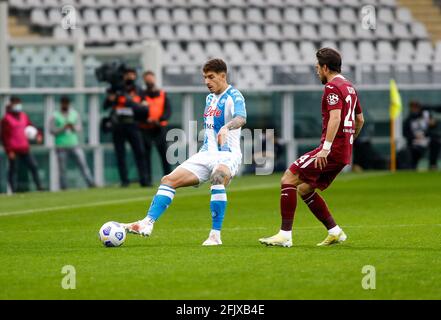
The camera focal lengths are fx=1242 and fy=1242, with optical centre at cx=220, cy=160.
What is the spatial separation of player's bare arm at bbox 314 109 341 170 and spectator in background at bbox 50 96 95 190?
14.3 metres

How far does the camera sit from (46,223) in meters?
14.7

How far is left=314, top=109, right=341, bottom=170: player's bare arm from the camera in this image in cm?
1060

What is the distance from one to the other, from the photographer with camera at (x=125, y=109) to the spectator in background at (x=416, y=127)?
8.13m

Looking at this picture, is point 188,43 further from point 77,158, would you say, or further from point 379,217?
point 379,217

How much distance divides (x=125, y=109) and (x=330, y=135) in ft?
41.0

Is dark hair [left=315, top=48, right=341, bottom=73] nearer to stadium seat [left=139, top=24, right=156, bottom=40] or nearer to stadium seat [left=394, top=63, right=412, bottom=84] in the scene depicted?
stadium seat [left=394, top=63, right=412, bottom=84]

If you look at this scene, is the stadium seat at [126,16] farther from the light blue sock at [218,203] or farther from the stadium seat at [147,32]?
the light blue sock at [218,203]

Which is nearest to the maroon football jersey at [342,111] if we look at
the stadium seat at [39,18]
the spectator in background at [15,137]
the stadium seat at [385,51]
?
the spectator in background at [15,137]

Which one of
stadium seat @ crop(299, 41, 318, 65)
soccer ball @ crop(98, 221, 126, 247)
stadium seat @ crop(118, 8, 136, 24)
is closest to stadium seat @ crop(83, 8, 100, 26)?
stadium seat @ crop(118, 8, 136, 24)

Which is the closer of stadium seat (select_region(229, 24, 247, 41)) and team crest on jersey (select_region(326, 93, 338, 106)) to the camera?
team crest on jersey (select_region(326, 93, 338, 106))

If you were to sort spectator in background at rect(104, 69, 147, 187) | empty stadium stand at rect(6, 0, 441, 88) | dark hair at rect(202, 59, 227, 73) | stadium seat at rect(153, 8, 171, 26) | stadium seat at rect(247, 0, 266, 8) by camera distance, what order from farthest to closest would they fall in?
stadium seat at rect(247, 0, 266, 8) → stadium seat at rect(153, 8, 171, 26) → empty stadium stand at rect(6, 0, 441, 88) → spectator in background at rect(104, 69, 147, 187) → dark hair at rect(202, 59, 227, 73)

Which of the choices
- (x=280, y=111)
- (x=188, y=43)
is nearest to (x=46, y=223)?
(x=280, y=111)

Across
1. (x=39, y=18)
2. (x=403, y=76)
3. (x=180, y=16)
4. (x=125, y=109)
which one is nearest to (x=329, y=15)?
(x=180, y=16)

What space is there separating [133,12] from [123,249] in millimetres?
24641
